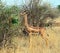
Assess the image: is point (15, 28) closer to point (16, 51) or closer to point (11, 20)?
point (11, 20)

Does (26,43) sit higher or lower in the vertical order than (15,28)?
lower

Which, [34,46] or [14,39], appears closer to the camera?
[34,46]

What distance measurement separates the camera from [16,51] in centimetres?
973

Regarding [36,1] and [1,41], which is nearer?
[1,41]

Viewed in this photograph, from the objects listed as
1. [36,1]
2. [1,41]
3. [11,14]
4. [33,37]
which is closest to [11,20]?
[11,14]

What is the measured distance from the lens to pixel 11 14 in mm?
10555

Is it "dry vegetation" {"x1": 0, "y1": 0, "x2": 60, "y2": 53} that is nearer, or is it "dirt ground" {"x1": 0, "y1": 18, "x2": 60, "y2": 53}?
"dirt ground" {"x1": 0, "y1": 18, "x2": 60, "y2": 53}

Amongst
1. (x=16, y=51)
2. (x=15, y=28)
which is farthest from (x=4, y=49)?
(x=15, y=28)

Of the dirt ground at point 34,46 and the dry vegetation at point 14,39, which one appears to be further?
the dry vegetation at point 14,39

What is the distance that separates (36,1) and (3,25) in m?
5.19

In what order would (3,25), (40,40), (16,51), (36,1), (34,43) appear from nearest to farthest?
(16,51), (3,25), (34,43), (40,40), (36,1)

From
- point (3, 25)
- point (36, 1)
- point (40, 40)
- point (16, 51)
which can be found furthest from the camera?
point (36, 1)

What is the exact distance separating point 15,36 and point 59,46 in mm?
1889

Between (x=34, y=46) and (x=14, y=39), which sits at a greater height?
(x=14, y=39)
